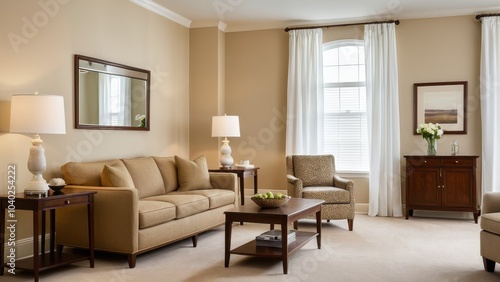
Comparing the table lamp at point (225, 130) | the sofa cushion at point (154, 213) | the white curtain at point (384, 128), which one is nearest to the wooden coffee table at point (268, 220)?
the sofa cushion at point (154, 213)

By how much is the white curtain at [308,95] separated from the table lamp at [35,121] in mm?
4117

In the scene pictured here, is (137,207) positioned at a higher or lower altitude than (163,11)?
lower

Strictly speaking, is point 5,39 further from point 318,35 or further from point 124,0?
point 318,35

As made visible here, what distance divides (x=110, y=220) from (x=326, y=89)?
4.33 meters

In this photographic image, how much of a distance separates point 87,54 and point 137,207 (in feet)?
6.57

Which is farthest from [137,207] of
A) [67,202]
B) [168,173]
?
[168,173]

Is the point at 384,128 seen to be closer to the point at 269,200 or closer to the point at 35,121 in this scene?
the point at 269,200

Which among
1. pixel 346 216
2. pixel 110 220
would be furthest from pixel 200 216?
pixel 346 216

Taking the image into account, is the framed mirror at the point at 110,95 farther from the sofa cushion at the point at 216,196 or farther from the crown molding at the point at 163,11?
the sofa cushion at the point at 216,196

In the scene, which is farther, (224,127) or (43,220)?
(224,127)

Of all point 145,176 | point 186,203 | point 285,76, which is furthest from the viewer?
point 285,76

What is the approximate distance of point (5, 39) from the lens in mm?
4520

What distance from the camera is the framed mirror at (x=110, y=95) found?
5.43 m

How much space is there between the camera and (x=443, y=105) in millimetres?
7207
